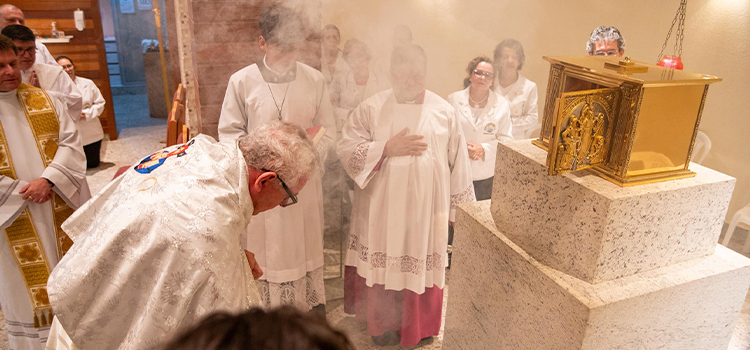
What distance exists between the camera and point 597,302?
112 centimetres

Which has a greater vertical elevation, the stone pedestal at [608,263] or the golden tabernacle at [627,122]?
the golden tabernacle at [627,122]

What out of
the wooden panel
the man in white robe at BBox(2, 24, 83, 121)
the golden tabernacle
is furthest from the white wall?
the wooden panel

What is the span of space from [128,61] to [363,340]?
8.15m

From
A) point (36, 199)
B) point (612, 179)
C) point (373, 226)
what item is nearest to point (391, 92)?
point (373, 226)

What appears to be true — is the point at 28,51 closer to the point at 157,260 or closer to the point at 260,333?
the point at 157,260

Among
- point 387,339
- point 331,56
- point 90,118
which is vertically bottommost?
point 387,339

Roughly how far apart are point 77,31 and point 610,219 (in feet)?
20.2

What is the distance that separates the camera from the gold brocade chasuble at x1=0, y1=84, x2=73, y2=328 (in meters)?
2.35

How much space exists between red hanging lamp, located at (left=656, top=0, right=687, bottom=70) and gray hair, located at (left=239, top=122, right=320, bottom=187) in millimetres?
1433

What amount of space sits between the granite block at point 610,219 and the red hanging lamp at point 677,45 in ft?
2.69

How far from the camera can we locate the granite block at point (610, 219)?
116cm

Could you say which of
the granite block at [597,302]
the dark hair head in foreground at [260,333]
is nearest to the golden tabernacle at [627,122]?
the granite block at [597,302]

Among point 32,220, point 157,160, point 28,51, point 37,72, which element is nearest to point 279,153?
point 157,160

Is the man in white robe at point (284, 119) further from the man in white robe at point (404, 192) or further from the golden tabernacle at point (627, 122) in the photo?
the golden tabernacle at point (627, 122)
